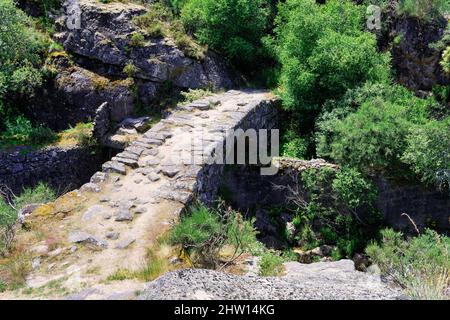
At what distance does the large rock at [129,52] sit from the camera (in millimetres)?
12086

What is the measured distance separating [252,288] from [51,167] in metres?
8.05

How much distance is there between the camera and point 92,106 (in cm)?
1203

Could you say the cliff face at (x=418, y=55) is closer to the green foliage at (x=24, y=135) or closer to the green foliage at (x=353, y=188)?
the green foliage at (x=353, y=188)

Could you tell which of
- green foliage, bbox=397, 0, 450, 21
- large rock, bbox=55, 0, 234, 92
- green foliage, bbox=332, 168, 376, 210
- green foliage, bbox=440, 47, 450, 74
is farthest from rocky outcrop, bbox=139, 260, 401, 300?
green foliage, bbox=397, 0, 450, 21

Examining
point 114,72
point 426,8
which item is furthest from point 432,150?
point 114,72

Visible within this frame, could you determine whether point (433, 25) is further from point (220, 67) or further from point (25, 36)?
point (25, 36)

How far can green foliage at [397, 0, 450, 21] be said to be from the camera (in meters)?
12.7

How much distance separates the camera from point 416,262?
6297mm

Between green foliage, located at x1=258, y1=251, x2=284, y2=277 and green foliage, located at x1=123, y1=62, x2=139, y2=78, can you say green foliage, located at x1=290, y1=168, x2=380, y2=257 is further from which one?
green foliage, located at x1=123, y1=62, x2=139, y2=78

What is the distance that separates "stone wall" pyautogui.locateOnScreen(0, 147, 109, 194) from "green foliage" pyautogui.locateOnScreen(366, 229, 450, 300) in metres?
6.94
